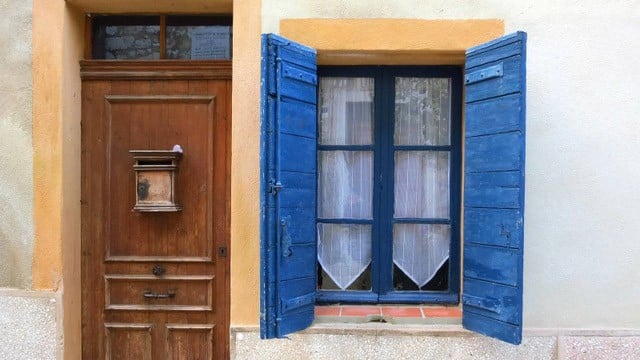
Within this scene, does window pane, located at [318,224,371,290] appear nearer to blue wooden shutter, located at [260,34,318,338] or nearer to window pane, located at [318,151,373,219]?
window pane, located at [318,151,373,219]

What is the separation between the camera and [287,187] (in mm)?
3105

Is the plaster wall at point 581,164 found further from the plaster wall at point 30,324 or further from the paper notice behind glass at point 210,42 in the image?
the plaster wall at point 30,324

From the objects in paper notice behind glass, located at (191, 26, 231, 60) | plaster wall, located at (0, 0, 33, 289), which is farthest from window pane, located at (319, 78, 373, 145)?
plaster wall, located at (0, 0, 33, 289)

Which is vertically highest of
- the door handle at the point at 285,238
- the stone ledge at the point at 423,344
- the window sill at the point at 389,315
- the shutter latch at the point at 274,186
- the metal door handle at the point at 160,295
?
the shutter latch at the point at 274,186

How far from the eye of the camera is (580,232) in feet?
10.9

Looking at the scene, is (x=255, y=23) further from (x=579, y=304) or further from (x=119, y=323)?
(x=579, y=304)

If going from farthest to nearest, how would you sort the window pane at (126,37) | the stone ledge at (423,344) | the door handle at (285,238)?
the window pane at (126,37) < the stone ledge at (423,344) < the door handle at (285,238)

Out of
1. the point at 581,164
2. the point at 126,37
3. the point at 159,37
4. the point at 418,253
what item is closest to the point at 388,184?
the point at 418,253

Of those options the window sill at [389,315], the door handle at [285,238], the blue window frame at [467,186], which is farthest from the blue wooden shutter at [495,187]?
the door handle at [285,238]

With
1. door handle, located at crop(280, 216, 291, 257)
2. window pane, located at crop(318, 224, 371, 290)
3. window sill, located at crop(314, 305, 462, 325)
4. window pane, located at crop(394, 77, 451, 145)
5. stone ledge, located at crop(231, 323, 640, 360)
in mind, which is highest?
window pane, located at crop(394, 77, 451, 145)

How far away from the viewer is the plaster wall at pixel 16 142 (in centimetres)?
343

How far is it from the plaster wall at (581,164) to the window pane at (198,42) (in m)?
1.95

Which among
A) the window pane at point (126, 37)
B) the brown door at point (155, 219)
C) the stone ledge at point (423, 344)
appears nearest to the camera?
the stone ledge at point (423, 344)

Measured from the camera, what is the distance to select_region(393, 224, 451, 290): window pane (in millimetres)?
3619
